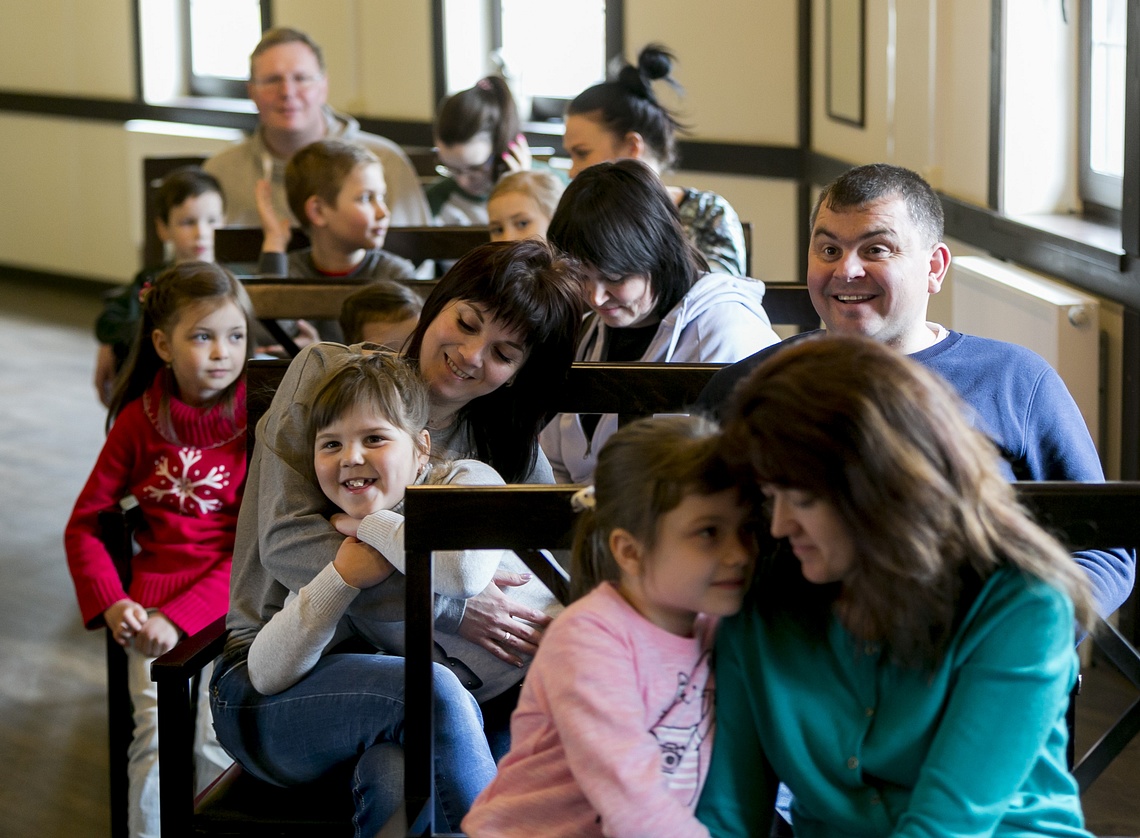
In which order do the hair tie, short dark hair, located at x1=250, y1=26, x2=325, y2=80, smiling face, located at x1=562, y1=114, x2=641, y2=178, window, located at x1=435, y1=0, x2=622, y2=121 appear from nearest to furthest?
the hair tie
smiling face, located at x1=562, y1=114, x2=641, y2=178
short dark hair, located at x1=250, y1=26, x2=325, y2=80
window, located at x1=435, y1=0, x2=622, y2=121

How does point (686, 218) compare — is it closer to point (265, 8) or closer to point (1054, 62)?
point (1054, 62)

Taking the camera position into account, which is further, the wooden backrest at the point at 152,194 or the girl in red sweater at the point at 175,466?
the wooden backrest at the point at 152,194

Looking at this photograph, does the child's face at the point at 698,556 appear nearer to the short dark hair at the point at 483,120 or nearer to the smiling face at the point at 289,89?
the short dark hair at the point at 483,120

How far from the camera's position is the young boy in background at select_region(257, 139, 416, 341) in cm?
342

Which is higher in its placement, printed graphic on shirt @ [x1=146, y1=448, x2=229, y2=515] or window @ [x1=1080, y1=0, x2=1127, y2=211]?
window @ [x1=1080, y1=0, x2=1127, y2=211]

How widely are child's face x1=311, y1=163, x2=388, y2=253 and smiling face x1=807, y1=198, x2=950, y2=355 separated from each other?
1714 millimetres

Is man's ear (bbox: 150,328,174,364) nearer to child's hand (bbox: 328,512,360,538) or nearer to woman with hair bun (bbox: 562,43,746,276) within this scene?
child's hand (bbox: 328,512,360,538)

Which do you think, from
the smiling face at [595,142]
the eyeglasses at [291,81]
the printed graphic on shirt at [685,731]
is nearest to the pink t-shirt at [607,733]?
the printed graphic on shirt at [685,731]

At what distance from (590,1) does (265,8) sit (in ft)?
6.27

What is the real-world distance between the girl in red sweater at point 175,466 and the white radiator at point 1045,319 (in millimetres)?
1815

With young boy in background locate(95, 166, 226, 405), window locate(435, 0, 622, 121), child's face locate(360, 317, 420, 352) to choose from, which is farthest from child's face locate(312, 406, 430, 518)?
window locate(435, 0, 622, 121)

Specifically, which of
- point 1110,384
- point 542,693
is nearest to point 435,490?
point 542,693

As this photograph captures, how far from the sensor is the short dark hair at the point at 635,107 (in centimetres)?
345

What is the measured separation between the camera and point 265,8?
7.40 m
